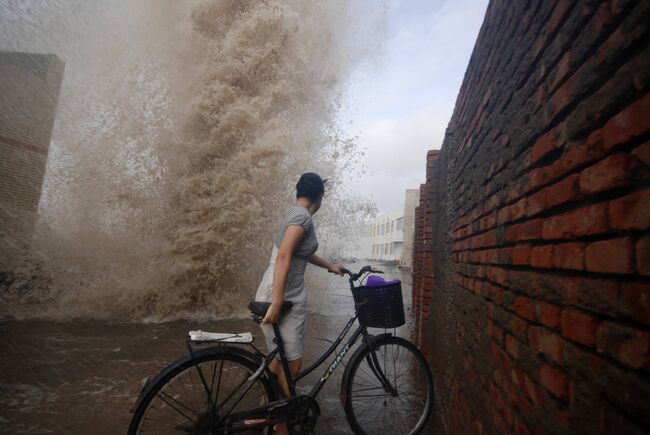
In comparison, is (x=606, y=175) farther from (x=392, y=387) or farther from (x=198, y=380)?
(x=392, y=387)

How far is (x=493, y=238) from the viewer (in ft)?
5.97

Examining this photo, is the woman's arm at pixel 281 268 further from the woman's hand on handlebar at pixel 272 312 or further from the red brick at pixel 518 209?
the red brick at pixel 518 209

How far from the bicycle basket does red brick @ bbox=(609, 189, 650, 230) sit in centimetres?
197

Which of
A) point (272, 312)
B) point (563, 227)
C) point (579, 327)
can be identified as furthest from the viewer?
point (272, 312)

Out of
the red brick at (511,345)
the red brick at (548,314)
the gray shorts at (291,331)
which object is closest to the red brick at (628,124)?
the red brick at (548,314)

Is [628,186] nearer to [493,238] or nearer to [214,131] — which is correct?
[493,238]

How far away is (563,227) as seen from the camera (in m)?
1.01

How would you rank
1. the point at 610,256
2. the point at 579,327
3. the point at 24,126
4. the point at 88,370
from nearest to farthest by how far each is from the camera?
1. the point at 610,256
2. the point at 579,327
3. the point at 88,370
4. the point at 24,126

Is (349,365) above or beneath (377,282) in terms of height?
beneath

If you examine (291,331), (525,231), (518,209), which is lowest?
(291,331)

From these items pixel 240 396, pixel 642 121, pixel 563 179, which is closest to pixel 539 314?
pixel 563 179

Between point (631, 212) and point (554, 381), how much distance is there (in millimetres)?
603

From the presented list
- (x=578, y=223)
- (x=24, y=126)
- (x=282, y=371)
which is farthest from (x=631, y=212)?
(x=24, y=126)

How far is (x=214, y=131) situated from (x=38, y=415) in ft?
22.7
